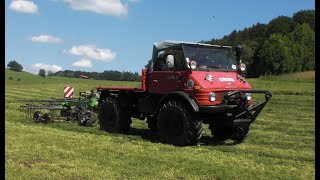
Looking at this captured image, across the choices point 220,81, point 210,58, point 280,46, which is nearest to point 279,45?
point 280,46

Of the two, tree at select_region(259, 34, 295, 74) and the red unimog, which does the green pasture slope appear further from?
tree at select_region(259, 34, 295, 74)

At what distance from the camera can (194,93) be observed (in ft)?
30.2

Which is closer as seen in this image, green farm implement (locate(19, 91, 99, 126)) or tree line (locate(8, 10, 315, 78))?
green farm implement (locate(19, 91, 99, 126))

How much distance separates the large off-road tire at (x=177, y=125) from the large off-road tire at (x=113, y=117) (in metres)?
1.96

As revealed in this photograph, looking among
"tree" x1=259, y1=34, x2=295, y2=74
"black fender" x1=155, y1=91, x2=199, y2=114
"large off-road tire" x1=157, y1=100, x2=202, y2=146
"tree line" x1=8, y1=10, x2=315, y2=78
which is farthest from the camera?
"tree line" x1=8, y1=10, x2=315, y2=78

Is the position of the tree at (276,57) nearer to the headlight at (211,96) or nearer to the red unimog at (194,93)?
the red unimog at (194,93)

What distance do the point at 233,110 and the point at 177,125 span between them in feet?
4.10

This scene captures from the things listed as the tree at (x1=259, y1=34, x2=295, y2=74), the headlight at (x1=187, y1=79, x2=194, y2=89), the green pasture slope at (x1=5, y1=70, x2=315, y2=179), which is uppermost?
the tree at (x1=259, y1=34, x2=295, y2=74)

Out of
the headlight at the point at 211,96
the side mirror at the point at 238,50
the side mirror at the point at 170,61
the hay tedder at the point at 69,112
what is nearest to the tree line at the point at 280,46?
the hay tedder at the point at 69,112

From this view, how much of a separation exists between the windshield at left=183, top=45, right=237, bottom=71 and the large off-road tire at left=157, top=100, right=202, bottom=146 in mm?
1006

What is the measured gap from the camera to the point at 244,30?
11650 centimetres

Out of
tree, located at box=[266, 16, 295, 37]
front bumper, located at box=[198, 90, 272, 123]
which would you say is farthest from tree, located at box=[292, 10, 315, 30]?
front bumper, located at box=[198, 90, 272, 123]

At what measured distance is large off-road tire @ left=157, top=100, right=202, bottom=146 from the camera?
9.09m

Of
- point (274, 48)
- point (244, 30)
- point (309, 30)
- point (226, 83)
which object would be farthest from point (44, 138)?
point (244, 30)
